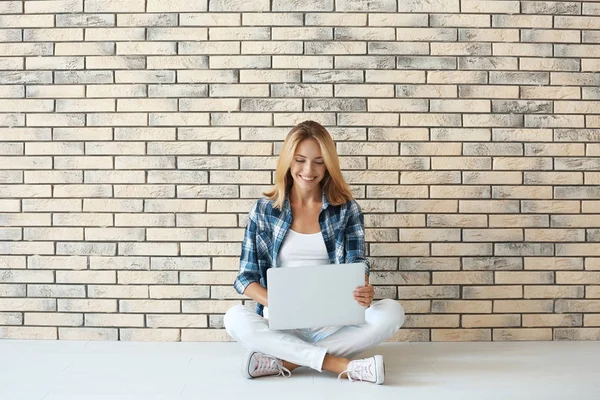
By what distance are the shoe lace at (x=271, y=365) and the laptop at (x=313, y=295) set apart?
0.16 meters

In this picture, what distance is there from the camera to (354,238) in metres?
2.88

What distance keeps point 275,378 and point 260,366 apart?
9 cm

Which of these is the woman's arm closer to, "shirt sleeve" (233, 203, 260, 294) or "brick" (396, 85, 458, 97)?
"shirt sleeve" (233, 203, 260, 294)

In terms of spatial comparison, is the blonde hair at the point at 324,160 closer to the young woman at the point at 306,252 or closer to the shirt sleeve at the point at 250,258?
the young woman at the point at 306,252

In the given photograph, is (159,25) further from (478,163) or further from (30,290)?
(478,163)

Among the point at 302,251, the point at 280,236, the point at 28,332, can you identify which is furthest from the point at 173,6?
the point at 28,332

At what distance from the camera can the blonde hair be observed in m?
2.75

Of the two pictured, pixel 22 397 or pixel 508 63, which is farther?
pixel 508 63

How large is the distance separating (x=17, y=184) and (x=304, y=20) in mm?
1825

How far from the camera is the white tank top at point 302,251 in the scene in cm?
284

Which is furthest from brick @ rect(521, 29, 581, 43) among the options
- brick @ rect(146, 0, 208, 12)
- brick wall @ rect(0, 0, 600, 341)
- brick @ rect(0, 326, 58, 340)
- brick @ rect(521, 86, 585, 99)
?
brick @ rect(0, 326, 58, 340)

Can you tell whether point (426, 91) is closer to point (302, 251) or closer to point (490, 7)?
point (490, 7)

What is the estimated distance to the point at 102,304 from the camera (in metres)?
3.22

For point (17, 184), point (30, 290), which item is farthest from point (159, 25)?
point (30, 290)
